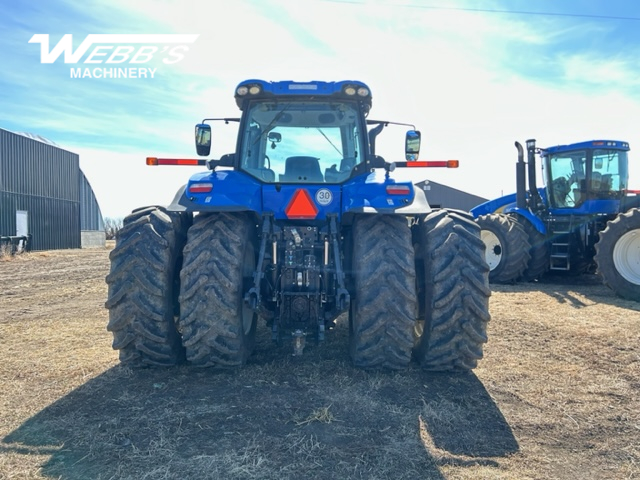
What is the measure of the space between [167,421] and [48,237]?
25.3 m

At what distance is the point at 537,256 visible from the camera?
34.0 ft

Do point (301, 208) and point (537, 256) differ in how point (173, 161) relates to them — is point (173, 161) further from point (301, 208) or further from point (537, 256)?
point (537, 256)

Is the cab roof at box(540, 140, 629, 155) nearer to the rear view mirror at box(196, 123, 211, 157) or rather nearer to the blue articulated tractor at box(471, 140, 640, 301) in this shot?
the blue articulated tractor at box(471, 140, 640, 301)

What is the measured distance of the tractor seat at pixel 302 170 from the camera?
4.93 metres

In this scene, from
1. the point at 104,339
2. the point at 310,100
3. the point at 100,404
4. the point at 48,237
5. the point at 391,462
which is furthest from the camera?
the point at 48,237

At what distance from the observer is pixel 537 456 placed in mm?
2977

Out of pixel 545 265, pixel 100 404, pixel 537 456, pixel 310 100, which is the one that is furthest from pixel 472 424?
pixel 545 265

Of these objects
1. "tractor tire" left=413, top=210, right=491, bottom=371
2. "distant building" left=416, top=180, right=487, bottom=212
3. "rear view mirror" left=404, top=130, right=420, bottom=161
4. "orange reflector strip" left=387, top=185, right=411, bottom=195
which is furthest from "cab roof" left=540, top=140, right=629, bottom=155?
"distant building" left=416, top=180, right=487, bottom=212

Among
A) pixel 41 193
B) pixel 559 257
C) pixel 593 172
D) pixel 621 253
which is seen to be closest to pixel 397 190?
pixel 621 253

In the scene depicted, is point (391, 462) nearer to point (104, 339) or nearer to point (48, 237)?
point (104, 339)

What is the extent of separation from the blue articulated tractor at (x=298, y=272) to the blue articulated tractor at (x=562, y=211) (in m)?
6.33

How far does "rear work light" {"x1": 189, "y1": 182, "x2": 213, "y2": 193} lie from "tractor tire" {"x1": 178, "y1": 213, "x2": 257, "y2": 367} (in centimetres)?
26

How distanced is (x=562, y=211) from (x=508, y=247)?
5.00 ft

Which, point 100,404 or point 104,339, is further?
point 104,339
